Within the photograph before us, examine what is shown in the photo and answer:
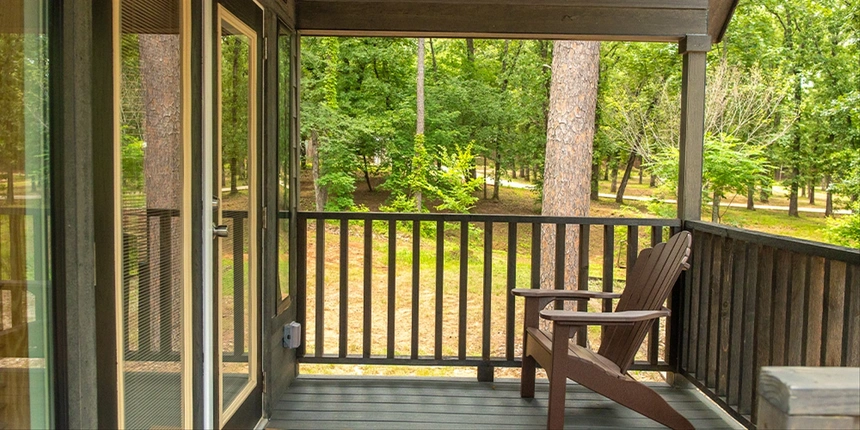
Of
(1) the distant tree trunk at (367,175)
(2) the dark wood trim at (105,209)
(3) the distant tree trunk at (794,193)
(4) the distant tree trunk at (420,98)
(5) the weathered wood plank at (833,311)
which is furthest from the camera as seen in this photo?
(3) the distant tree trunk at (794,193)

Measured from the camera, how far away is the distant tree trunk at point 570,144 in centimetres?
721

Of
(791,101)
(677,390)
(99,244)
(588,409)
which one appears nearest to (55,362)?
(99,244)

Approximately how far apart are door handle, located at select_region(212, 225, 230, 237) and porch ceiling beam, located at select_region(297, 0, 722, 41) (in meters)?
1.79

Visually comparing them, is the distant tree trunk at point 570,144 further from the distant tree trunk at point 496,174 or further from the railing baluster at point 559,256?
the distant tree trunk at point 496,174

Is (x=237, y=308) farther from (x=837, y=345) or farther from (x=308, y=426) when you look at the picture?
(x=837, y=345)

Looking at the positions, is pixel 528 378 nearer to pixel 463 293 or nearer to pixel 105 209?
pixel 463 293

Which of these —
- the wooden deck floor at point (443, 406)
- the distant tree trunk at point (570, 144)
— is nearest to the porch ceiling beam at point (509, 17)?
the wooden deck floor at point (443, 406)

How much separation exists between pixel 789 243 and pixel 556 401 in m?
1.16

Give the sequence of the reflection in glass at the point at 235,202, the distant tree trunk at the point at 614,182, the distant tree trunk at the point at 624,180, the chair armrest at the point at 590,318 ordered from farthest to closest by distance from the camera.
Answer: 1. the distant tree trunk at the point at 614,182
2. the distant tree trunk at the point at 624,180
3. the chair armrest at the point at 590,318
4. the reflection in glass at the point at 235,202

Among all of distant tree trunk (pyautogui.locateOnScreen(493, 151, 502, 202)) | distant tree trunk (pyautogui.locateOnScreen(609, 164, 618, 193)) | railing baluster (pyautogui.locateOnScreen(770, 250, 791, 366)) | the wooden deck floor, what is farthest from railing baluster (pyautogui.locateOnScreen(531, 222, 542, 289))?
distant tree trunk (pyautogui.locateOnScreen(609, 164, 618, 193))

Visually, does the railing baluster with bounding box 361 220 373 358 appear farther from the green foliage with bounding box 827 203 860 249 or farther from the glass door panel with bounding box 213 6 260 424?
the green foliage with bounding box 827 203 860 249

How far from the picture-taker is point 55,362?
153 cm

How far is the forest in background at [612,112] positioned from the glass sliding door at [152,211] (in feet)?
30.2

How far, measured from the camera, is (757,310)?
3.13 meters
